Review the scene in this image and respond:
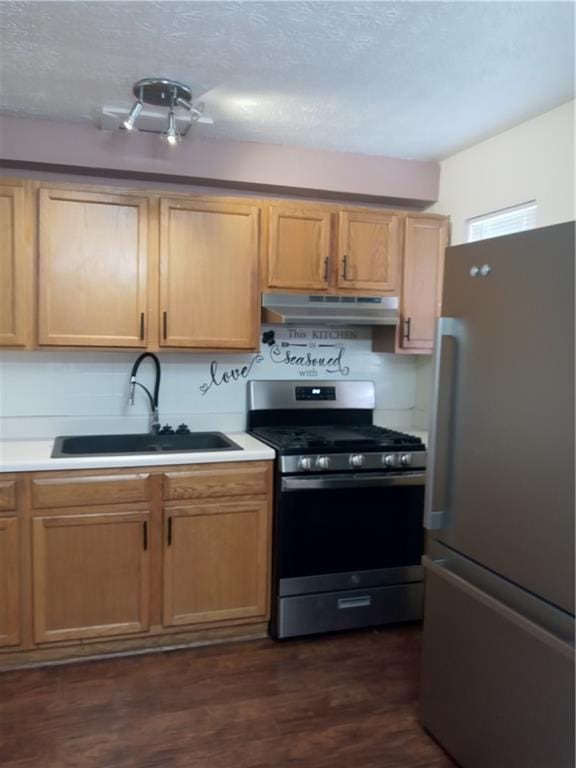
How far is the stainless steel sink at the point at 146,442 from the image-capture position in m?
3.06

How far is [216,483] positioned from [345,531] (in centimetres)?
70

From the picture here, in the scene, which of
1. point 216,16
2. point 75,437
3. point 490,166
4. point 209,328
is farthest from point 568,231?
point 75,437

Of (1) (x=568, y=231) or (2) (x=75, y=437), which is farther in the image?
(2) (x=75, y=437)

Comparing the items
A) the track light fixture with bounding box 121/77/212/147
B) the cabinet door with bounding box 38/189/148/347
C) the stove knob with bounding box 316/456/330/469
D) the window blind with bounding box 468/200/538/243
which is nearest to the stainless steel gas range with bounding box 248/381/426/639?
the stove knob with bounding box 316/456/330/469

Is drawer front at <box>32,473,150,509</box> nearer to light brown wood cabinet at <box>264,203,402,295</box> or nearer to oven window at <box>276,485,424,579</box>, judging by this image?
oven window at <box>276,485,424,579</box>

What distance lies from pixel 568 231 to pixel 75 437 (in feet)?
8.09

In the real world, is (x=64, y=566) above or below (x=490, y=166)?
below

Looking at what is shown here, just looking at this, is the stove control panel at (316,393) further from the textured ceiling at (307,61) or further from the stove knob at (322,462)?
the textured ceiling at (307,61)

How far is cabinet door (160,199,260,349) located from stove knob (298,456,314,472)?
25.6 inches

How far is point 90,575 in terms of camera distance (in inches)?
105

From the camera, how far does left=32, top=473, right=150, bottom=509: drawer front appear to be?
2.58 m

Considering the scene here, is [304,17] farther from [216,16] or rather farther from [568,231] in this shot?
[568,231]

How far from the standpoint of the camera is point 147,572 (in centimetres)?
275


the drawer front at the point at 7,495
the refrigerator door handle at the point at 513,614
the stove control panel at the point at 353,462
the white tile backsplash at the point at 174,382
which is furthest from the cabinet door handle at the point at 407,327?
the drawer front at the point at 7,495
